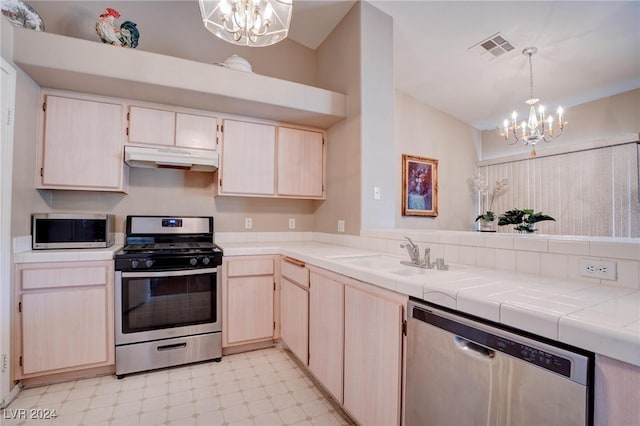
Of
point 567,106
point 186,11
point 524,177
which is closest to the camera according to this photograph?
point 186,11

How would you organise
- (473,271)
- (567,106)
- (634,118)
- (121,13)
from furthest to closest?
(567,106) → (634,118) → (121,13) → (473,271)

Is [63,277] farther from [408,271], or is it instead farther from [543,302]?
[543,302]

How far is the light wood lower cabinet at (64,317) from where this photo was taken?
1.98 m

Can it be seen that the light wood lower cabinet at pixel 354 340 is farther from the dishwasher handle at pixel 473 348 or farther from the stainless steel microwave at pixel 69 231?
the stainless steel microwave at pixel 69 231

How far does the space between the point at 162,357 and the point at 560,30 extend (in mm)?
4514

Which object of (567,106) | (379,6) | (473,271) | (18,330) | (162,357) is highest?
(379,6)

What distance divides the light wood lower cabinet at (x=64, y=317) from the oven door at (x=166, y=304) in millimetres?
94

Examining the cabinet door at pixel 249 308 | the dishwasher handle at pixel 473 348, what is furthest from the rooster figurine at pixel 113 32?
the dishwasher handle at pixel 473 348

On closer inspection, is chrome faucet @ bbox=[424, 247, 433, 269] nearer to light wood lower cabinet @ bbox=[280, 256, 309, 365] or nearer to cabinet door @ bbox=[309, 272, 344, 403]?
cabinet door @ bbox=[309, 272, 344, 403]

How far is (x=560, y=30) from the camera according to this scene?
9.17ft

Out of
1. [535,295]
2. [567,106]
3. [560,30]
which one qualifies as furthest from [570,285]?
[567,106]

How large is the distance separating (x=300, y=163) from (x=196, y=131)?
1020 millimetres

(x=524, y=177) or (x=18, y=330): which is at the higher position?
(x=524, y=177)

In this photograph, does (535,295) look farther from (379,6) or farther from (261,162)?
(379,6)
